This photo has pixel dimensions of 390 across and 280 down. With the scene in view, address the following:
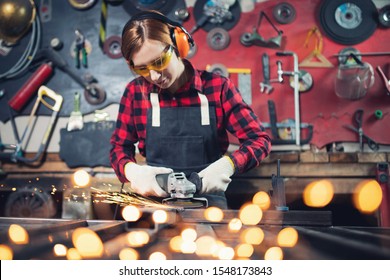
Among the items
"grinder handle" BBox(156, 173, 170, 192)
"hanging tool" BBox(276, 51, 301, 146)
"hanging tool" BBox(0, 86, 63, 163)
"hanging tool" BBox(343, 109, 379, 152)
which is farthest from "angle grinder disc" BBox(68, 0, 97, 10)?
"hanging tool" BBox(343, 109, 379, 152)

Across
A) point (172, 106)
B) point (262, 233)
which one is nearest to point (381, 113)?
point (172, 106)

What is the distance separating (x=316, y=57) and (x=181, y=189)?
65.1 inches

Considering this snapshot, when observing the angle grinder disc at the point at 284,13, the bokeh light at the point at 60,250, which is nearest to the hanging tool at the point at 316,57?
the angle grinder disc at the point at 284,13

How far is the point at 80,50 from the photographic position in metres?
2.46

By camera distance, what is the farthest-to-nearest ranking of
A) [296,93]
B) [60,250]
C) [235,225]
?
[296,93] < [235,225] < [60,250]

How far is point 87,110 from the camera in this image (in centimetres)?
240

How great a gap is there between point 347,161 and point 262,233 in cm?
130

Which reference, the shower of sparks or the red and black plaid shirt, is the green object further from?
the shower of sparks

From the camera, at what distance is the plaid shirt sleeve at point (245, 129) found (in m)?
1.35

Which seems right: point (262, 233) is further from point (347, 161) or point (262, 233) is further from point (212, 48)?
point (212, 48)

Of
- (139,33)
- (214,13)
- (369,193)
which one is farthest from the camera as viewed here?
(214,13)

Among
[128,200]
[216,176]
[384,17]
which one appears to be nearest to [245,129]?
[216,176]

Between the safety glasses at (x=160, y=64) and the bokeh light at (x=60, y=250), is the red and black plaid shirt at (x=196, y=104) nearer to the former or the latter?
the safety glasses at (x=160, y=64)

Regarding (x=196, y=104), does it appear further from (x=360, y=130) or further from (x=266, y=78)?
(x=360, y=130)
